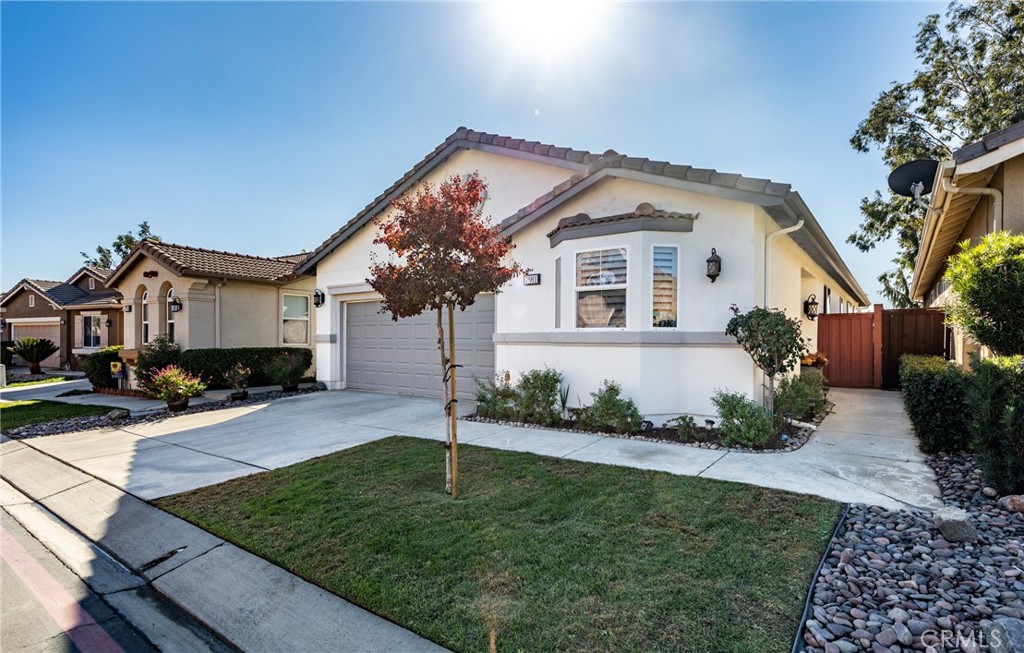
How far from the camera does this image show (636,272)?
25.7ft

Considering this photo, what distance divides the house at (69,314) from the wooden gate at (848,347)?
89.3ft

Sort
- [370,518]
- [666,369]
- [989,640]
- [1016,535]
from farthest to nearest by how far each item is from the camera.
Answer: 1. [666,369]
2. [370,518]
3. [1016,535]
4. [989,640]

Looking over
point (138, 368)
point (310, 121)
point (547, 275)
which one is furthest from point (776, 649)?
point (138, 368)

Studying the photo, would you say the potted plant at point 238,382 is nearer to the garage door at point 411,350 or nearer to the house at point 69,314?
the garage door at point 411,350

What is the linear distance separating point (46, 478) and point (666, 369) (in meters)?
8.87

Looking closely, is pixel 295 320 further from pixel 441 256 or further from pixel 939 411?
pixel 939 411

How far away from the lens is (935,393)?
6066mm

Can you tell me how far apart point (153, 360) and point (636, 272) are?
1286cm

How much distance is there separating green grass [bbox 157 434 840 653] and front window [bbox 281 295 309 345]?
37.6ft

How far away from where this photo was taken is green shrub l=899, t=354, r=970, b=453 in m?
5.93

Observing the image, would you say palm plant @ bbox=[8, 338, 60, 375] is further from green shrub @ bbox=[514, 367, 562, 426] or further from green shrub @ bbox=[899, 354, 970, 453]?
green shrub @ bbox=[899, 354, 970, 453]

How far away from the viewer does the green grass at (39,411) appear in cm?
993

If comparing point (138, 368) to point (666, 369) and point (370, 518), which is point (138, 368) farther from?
point (666, 369)

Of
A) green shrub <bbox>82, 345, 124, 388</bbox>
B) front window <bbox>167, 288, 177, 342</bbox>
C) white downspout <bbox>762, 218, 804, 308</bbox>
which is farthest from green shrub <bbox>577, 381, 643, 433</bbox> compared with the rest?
green shrub <bbox>82, 345, 124, 388</bbox>
